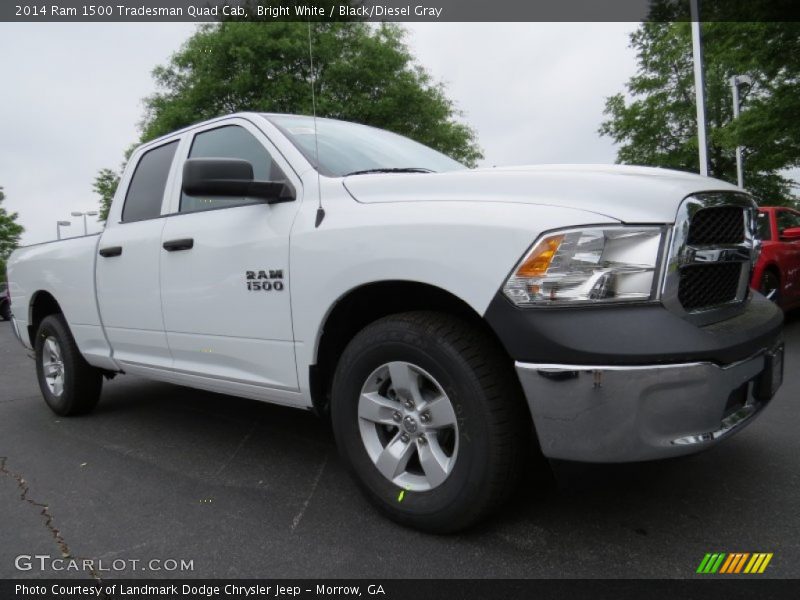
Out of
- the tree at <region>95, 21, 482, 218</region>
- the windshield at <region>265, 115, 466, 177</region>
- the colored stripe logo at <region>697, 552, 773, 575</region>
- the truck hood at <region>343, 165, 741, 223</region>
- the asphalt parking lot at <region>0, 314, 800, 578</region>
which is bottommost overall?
the asphalt parking lot at <region>0, 314, 800, 578</region>

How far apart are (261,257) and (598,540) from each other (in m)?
1.82

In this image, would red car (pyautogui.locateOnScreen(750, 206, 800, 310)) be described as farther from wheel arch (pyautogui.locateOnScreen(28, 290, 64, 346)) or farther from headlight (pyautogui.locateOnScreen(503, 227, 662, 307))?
wheel arch (pyautogui.locateOnScreen(28, 290, 64, 346))

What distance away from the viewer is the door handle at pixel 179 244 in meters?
3.06

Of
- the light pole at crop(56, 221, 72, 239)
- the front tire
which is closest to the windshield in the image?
the front tire

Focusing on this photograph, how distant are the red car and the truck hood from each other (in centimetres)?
496

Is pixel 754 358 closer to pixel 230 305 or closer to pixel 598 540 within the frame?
pixel 598 540

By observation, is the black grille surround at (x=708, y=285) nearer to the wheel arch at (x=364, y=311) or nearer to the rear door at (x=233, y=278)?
the wheel arch at (x=364, y=311)

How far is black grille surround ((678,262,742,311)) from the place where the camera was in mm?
2016

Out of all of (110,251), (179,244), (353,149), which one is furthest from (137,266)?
(353,149)

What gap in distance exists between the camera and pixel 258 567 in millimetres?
2131

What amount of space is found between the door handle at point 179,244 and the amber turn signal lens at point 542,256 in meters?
1.89

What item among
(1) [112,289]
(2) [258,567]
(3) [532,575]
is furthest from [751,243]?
(1) [112,289]

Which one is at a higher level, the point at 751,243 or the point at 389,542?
the point at 751,243

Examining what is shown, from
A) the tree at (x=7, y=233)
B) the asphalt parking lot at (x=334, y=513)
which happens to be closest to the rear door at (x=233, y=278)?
the asphalt parking lot at (x=334, y=513)
